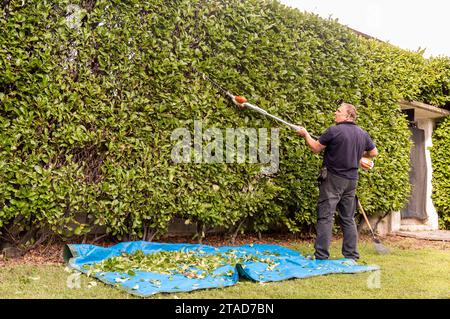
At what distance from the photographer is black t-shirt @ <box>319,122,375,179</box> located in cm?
564

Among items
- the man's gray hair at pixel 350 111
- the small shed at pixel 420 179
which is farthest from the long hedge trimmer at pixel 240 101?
the small shed at pixel 420 179

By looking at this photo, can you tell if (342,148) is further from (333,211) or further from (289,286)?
(289,286)

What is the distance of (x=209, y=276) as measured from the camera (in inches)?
172

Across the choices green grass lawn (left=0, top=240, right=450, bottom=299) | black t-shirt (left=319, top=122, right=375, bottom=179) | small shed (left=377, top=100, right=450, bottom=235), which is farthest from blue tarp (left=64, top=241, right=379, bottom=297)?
small shed (left=377, top=100, right=450, bottom=235)

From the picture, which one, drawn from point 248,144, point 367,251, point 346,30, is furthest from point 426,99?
point 248,144

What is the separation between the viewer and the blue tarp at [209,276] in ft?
13.1

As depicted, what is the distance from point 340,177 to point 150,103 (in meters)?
2.46

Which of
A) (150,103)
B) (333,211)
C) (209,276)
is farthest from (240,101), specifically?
(209,276)

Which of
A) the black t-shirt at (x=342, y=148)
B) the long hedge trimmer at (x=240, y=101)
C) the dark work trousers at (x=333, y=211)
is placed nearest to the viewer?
the dark work trousers at (x=333, y=211)

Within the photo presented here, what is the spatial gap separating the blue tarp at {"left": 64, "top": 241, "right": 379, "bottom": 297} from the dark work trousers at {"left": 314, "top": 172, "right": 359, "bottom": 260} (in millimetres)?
278

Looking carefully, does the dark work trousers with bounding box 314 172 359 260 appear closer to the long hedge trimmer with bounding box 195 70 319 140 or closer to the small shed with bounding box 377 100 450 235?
the long hedge trimmer with bounding box 195 70 319 140

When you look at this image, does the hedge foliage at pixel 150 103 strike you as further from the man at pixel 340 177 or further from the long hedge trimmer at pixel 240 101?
the man at pixel 340 177

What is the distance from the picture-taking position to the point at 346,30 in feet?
25.1
